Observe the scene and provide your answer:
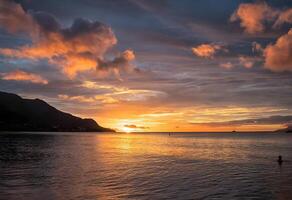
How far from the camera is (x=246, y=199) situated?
32.3 m

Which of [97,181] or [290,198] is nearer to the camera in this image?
[290,198]

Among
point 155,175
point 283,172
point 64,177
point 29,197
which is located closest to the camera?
point 29,197

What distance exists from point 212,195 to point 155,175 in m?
16.2

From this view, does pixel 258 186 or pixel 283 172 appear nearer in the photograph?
pixel 258 186

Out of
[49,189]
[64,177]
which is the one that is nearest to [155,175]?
[64,177]

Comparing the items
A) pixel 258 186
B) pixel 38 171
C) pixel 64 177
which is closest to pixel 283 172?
pixel 258 186

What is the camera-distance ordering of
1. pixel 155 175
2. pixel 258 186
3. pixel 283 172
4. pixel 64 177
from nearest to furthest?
pixel 258 186 < pixel 64 177 < pixel 155 175 < pixel 283 172

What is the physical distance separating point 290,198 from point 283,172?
77.2 ft

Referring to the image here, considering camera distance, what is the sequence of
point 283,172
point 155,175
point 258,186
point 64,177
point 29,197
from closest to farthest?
1. point 29,197
2. point 258,186
3. point 64,177
4. point 155,175
5. point 283,172

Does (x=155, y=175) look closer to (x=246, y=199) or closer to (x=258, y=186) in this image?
(x=258, y=186)

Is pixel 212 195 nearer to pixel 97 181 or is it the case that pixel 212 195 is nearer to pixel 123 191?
pixel 123 191

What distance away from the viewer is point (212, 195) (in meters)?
33.9

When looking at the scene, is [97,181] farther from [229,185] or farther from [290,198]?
[290,198]

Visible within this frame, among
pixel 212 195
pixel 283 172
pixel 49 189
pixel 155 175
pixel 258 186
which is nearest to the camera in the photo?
pixel 212 195
